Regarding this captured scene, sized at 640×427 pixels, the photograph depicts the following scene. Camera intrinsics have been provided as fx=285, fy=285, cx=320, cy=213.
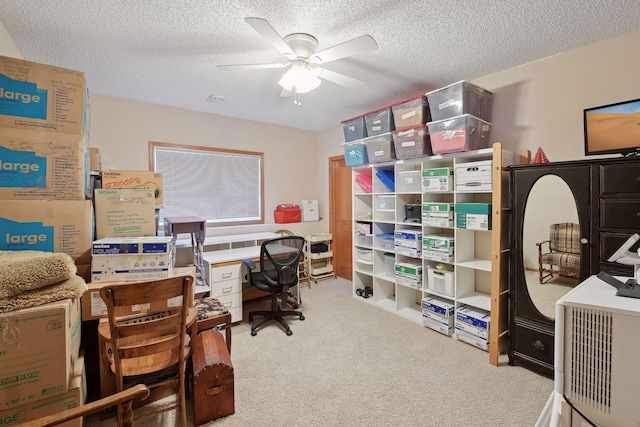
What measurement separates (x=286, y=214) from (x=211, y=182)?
1.20 m

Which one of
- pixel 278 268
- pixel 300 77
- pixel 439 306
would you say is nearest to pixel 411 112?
pixel 300 77

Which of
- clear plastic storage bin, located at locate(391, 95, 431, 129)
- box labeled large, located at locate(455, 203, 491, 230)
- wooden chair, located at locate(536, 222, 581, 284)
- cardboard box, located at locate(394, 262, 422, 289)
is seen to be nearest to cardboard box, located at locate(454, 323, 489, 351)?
cardboard box, located at locate(394, 262, 422, 289)

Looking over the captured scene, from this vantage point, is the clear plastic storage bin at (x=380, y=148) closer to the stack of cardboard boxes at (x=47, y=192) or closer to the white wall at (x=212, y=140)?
the white wall at (x=212, y=140)

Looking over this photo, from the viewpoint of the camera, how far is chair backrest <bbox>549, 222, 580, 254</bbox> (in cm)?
199

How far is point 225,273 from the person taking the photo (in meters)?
3.06

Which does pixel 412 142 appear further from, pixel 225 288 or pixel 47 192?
pixel 47 192

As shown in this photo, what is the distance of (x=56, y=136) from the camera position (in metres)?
1.65

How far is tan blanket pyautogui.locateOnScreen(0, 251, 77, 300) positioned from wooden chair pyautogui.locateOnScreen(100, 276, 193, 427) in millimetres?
194

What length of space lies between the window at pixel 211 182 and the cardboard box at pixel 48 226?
5.78 feet

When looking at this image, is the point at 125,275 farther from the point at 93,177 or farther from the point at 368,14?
the point at 368,14

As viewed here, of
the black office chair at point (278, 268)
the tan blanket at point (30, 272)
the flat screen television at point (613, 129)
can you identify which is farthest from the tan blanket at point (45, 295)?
the flat screen television at point (613, 129)

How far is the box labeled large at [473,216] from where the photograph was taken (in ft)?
7.97

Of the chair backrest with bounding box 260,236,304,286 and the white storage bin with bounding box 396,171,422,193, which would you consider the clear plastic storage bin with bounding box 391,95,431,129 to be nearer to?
the white storage bin with bounding box 396,171,422,193

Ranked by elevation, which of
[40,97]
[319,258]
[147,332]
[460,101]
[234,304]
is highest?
[460,101]
